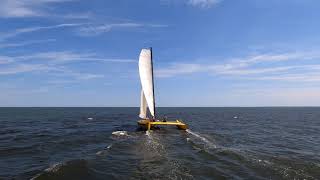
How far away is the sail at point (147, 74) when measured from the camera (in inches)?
2199

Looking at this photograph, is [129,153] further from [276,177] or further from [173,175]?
[276,177]

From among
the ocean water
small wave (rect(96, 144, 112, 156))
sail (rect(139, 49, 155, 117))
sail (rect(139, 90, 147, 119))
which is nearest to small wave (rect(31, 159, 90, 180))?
the ocean water

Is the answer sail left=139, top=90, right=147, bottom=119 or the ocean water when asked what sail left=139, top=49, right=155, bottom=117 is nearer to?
sail left=139, top=90, right=147, bottom=119

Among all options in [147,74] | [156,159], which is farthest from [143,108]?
[156,159]

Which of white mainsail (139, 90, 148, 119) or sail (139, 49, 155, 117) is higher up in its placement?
sail (139, 49, 155, 117)

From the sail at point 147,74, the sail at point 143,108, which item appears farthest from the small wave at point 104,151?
the sail at point 143,108

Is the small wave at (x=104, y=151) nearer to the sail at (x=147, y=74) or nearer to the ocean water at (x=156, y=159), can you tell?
the ocean water at (x=156, y=159)

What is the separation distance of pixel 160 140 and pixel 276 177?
1895cm

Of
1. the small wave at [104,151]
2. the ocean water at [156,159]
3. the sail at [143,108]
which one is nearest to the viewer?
the ocean water at [156,159]

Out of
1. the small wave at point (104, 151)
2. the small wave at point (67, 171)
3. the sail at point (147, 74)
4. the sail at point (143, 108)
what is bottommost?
the small wave at point (67, 171)

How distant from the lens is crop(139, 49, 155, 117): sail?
55.8m

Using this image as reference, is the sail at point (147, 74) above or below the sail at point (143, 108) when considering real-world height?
above

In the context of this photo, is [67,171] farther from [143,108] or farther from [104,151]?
[143,108]

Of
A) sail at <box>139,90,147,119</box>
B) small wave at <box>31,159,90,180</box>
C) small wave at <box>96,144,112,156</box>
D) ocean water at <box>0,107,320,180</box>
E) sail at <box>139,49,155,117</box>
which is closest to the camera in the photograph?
small wave at <box>31,159,90,180</box>
